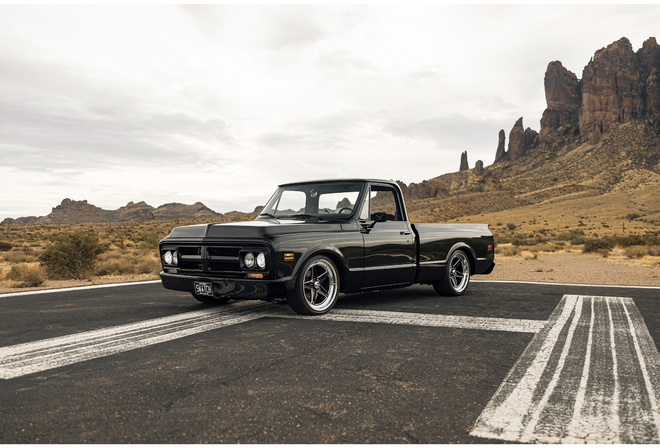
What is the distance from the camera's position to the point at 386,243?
8023 millimetres

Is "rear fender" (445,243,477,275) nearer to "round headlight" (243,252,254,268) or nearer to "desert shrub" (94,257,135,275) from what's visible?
"round headlight" (243,252,254,268)

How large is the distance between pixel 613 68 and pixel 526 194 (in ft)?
251

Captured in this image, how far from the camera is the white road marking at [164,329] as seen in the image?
473 cm

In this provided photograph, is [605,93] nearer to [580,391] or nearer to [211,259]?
[211,259]

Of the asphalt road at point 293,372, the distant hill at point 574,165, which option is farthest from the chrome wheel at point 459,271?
the distant hill at point 574,165

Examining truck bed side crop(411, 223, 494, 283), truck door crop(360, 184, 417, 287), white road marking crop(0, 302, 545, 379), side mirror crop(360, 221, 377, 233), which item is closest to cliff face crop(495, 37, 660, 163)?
truck bed side crop(411, 223, 494, 283)

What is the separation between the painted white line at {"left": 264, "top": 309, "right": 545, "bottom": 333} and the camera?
6.35 meters

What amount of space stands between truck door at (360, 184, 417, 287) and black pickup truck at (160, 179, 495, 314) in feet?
0.05

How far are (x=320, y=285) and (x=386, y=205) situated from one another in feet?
5.65

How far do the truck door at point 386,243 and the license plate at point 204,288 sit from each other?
226 cm

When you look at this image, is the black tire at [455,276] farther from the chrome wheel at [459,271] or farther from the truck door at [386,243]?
the truck door at [386,243]

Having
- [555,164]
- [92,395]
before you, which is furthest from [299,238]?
[555,164]

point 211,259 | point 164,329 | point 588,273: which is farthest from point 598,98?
point 164,329

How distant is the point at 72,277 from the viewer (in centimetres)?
1591
